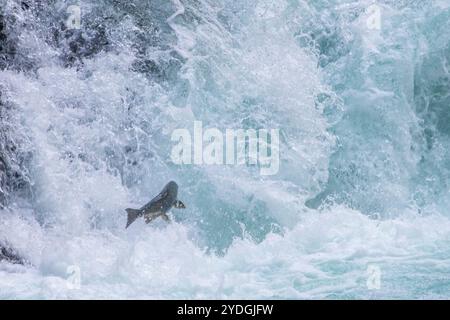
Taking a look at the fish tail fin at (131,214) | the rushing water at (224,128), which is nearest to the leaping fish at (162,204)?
the fish tail fin at (131,214)

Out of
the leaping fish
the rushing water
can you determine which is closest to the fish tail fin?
the leaping fish

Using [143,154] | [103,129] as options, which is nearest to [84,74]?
[103,129]

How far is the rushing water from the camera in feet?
18.6

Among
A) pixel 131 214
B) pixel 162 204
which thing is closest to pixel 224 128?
pixel 162 204

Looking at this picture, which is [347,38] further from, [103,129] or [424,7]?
[103,129]

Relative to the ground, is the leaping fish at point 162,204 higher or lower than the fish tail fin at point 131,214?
higher

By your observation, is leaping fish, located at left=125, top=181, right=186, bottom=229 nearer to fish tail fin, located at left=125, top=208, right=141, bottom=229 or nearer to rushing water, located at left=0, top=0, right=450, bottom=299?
fish tail fin, located at left=125, top=208, right=141, bottom=229

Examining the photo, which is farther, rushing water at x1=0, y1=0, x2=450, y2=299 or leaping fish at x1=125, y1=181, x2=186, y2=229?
rushing water at x1=0, y1=0, x2=450, y2=299

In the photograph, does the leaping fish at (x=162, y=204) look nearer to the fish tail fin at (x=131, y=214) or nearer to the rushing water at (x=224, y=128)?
the fish tail fin at (x=131, y=214)

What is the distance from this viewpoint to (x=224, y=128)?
7.27 m

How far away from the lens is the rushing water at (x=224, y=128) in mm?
5668

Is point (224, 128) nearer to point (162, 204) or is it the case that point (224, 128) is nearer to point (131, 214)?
point (162, 204)

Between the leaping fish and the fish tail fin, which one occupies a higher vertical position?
the leaping fish

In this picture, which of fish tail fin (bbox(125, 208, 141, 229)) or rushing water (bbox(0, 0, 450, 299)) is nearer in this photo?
fish tail fin (bbox(125, 208, 141, 229))
